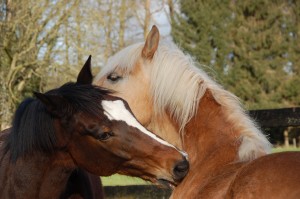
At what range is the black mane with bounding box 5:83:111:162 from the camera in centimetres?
295

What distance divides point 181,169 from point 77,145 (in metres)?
0.69

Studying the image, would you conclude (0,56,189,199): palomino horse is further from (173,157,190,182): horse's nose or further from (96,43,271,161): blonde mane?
(96,43,271,161): blonde mane

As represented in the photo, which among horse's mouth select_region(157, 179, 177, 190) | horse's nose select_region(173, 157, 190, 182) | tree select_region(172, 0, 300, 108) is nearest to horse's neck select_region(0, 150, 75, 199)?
horse's mouth select_region(157, 179, 177, 190)

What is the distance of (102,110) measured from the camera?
2898 mm

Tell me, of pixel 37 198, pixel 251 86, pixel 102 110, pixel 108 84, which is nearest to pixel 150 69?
pixel 108 84

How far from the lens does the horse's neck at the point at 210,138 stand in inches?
117

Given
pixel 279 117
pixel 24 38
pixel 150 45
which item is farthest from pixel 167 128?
pixel 24 38

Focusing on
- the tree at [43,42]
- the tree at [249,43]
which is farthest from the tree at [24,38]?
the tree at [249,43]

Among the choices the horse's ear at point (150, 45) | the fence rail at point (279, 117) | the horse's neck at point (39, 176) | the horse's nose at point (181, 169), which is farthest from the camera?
the fence rail at point (279, 117)

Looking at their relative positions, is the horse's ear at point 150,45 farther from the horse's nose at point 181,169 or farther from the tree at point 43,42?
the tree at point 43,42

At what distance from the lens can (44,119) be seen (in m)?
2.98

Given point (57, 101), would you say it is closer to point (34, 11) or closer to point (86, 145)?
point (86, 145)

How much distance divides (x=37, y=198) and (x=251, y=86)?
22623mm

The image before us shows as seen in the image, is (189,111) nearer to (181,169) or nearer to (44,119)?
(181,169)
